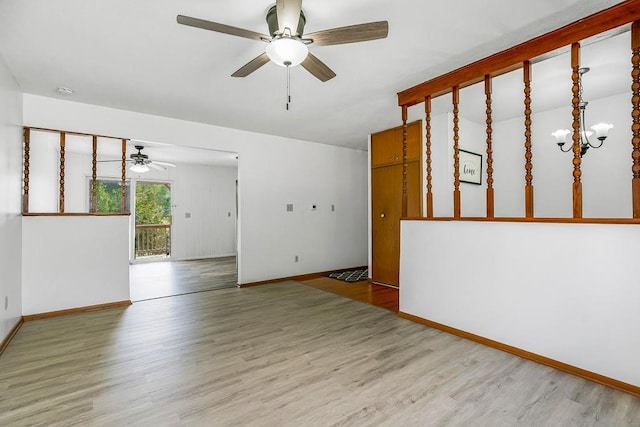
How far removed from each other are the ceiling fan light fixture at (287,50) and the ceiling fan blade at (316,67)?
0.68 ft

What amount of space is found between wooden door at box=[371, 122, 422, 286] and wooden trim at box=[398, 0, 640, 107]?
1319 mm

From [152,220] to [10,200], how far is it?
214 inches

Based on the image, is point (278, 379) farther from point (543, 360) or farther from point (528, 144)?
point (528, 144)

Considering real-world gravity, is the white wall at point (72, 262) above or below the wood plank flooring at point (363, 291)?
above

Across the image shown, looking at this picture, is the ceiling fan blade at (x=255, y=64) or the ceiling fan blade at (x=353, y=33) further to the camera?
the ceiling fan blade at (x=255, y=64)

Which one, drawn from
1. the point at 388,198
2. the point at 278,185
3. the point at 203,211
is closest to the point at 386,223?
the point at 388,198

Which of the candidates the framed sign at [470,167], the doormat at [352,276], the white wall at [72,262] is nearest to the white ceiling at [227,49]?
the framed sign at [470,167]

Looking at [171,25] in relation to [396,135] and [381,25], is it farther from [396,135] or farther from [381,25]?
[396,135]

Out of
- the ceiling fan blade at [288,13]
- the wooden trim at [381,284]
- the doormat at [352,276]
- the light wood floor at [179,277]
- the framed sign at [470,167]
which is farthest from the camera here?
the doormat at [352,276]

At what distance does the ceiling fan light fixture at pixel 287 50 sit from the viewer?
2.01m

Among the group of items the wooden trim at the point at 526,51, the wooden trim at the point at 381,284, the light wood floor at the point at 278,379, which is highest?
the wooden trim at the point at 526,51

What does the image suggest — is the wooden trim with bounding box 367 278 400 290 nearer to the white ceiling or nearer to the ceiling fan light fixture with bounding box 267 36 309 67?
the white ceiling

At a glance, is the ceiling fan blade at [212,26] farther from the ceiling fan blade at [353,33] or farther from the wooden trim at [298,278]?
the wooden trim at [298,278]

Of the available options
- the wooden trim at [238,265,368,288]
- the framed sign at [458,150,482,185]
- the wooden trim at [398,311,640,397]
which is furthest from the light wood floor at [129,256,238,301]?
the framed sign at [458,150,482,185]
